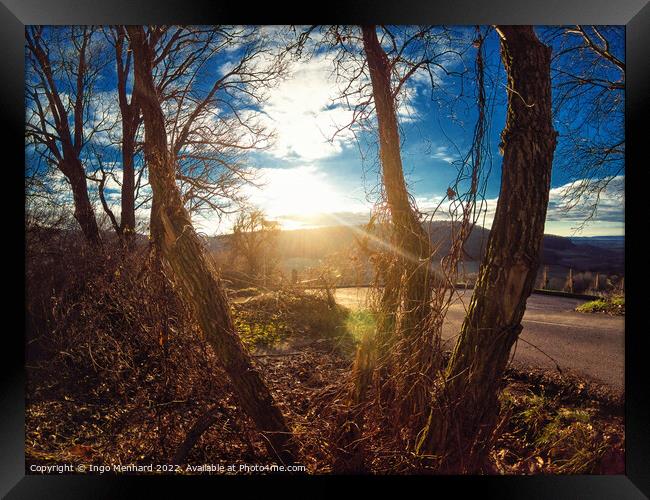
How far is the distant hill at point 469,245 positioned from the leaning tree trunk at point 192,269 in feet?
1.25

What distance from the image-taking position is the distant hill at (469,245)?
94.7 inches

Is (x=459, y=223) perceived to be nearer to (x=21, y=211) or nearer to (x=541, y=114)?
(x=541, y=114)

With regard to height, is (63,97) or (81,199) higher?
(63,97)

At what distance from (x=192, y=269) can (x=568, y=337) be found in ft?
14.2

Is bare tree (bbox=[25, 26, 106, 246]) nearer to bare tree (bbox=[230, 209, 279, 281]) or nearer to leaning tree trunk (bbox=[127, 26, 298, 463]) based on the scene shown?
leaning tree trunk (bbox=[127, 26, 298, 463])

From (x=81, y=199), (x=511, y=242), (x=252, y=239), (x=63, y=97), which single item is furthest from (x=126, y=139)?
(x=511, y=242)

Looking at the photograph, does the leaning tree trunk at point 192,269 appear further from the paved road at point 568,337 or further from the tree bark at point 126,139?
the paved road at point 568,337

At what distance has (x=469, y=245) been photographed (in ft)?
7.59

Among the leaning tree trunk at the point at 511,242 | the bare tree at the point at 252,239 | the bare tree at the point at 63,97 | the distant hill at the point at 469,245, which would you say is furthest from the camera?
the bare tree at the point at 252,239

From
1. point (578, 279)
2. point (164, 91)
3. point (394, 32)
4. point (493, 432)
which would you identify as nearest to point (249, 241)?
point (164, 91)

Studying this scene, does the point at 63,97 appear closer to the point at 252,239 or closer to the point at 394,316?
the point at 252,239
